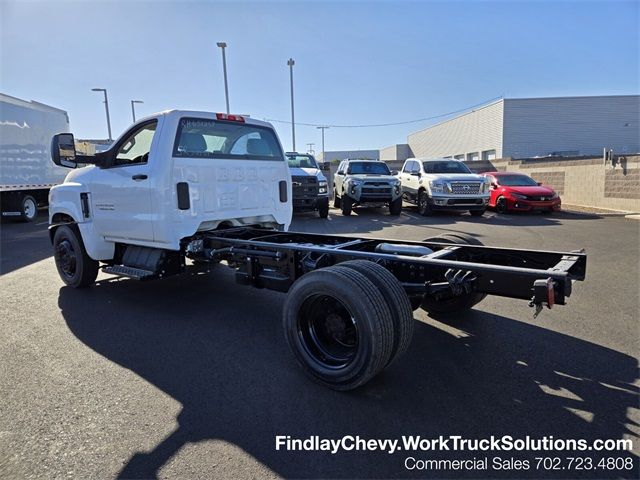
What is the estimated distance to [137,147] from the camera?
18.2ft

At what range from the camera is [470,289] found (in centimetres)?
343

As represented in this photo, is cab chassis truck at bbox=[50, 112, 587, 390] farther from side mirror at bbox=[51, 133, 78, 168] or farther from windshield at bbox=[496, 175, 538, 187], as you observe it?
windshield at bbox=[496, 175, 538, 187]

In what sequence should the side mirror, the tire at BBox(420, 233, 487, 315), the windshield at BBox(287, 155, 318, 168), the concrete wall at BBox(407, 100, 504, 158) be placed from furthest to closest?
the concrete wall at BBox(407, 100, 504, 158), the windshield at BBox(287, 155, 318, 168), the side mirror, the tire at BBox(420, 233, 487, 315)

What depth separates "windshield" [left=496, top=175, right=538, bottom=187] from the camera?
54.8 ft

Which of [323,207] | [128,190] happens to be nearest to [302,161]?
[323,207]

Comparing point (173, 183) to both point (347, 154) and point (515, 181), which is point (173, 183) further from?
point (347, 154)

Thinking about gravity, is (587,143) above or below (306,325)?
above

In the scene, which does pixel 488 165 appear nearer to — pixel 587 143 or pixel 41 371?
pixel 587 143

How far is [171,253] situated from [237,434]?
301 centimetres

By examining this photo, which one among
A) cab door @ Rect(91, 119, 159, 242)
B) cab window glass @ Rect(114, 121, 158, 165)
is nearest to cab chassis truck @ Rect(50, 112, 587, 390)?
cab door @ Rect(91, 119, 159, 242)

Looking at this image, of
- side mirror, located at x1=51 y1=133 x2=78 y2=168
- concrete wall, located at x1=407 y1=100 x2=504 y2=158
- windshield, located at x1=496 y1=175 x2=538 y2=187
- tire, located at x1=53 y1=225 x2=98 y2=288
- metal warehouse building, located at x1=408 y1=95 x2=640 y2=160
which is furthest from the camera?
concrete wall, located at x1=407 y1=100 x2=504 y2=158

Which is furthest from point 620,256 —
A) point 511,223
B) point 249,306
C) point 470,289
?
point 249,306

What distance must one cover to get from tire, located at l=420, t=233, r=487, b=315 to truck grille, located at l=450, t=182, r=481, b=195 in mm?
10693

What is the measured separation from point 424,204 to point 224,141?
1156cm
